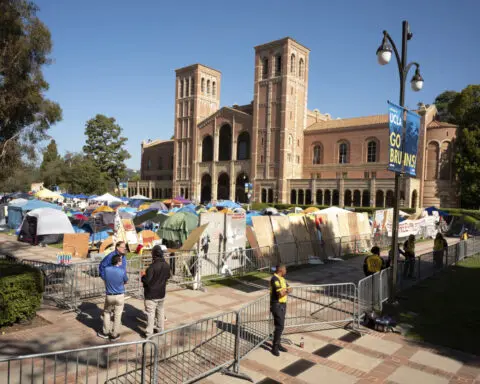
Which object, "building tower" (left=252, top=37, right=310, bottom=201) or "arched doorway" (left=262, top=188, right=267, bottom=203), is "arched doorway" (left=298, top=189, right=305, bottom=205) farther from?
"arched doorway" (left=262, top=188, right=267, bottom=203)

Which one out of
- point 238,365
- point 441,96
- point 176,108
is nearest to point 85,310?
point 238,365

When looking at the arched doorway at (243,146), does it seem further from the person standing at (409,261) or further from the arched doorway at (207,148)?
the person standing at (409,261)

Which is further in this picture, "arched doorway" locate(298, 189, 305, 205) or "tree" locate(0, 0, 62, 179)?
"arched doorway" locate(298, 189, 305, 205)

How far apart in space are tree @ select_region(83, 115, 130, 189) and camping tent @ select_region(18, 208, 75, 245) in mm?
45296

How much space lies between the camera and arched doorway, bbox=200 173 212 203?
62375 mm

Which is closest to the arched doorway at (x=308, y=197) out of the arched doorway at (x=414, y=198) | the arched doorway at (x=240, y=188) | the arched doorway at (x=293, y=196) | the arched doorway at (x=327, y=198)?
the arched doorway at (x=293, y=196)

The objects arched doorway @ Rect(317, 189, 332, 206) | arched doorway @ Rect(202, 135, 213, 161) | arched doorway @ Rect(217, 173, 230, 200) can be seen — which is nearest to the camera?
arched doorway @ Rect(317, 189, 332, 206)

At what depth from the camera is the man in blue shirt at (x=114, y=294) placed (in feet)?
22.6

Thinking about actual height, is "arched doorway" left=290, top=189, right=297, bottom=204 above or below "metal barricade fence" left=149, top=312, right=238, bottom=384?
above

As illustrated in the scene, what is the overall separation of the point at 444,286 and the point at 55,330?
11.3 metres

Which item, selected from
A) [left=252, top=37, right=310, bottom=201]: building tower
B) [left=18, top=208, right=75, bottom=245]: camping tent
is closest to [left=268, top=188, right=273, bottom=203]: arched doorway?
[left=252, top=37, right=310, bottom=201]: building tower

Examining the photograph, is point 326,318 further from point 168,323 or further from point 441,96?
point 441,96

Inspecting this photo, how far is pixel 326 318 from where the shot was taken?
8492mm

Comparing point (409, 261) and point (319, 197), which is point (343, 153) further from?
point (409, 261)
